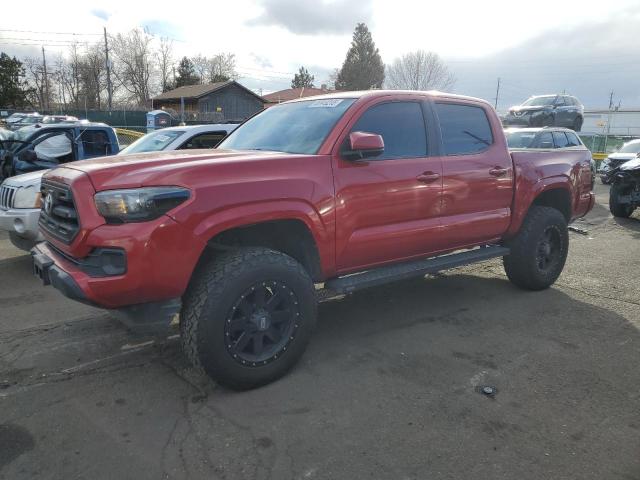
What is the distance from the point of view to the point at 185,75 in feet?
238

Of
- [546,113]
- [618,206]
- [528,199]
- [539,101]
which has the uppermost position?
[539,101]

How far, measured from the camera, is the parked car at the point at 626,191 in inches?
408

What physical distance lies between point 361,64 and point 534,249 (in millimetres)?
66885

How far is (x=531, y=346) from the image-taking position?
13.3 ft

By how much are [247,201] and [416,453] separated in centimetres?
173

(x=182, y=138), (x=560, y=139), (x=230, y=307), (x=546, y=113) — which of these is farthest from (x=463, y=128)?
(x=546, y=113)

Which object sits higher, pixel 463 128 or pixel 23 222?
pixel 463 128

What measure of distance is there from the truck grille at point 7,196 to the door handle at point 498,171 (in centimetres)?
A: 542

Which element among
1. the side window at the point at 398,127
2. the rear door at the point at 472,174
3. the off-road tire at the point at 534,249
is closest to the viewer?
the side window at the point at 398,127

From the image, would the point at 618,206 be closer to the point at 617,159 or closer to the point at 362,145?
the point at 617,159

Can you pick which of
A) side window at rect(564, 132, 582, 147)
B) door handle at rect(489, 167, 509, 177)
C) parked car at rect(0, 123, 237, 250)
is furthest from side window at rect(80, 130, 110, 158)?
side window at rect(564, 132, 582, 147)

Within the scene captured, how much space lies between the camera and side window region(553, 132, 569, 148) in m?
11.9

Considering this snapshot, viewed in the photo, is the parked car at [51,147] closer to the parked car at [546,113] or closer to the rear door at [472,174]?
the rear door at [472,174]

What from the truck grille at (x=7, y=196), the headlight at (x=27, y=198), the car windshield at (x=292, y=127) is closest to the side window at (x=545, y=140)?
the car windshield at (x=292, y=127)
